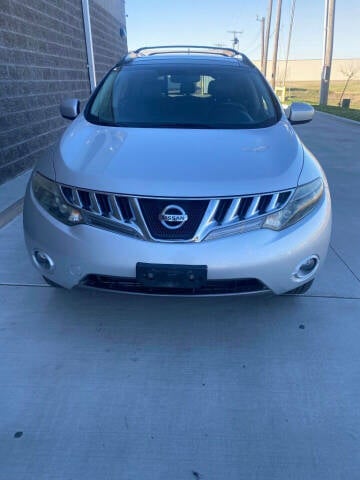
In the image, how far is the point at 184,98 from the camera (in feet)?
10.4

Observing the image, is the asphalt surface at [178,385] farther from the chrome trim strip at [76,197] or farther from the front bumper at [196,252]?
the chrome trim strip at [76,197]

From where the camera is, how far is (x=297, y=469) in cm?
162

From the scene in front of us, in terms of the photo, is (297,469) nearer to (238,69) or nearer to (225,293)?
(225,293)

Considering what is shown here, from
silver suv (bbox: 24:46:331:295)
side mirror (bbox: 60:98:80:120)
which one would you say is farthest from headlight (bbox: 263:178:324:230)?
side mirror (bbox: 60:98:80:120)

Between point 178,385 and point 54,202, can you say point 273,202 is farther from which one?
point 54,202

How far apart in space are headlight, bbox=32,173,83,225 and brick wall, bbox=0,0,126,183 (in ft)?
9.00

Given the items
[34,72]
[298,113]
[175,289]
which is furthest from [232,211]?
[34,72]

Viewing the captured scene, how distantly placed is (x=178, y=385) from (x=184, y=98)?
218cm

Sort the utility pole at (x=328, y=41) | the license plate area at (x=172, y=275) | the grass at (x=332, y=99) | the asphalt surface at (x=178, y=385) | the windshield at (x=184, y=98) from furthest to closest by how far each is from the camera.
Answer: the utility pole at (x=328, y=41) < the grass at (x=332, y=99) < the windshield at (x=184, y=98) < the license plate area at (x=172, y=275) < the asphalt surface at (x=178, y=385)

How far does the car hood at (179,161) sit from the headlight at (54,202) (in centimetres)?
8

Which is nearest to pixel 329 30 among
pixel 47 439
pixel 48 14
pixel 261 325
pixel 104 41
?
pixel 104 41

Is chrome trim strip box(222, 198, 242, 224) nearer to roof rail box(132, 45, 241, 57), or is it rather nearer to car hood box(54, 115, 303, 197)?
car hood box(54, 115, 303, 197)

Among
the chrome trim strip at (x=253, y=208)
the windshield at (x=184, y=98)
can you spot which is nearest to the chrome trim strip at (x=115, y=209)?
the chrome trim strip at (x=253, y=208)

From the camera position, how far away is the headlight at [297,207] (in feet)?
6.61
